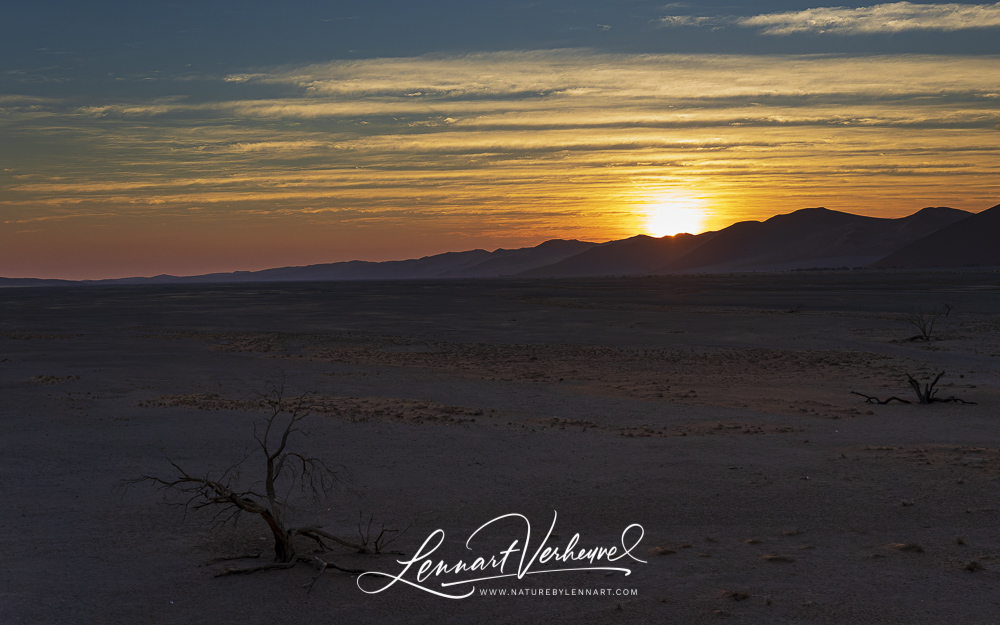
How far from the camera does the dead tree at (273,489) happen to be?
22.4 ft

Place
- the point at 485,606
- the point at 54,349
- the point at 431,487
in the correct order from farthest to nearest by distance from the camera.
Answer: the point at 54,349, the point at 431,487, the point at 485,606

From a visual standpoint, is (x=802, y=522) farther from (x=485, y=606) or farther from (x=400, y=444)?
(x=400, y=444)

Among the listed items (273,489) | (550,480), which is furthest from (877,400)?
(273,489)

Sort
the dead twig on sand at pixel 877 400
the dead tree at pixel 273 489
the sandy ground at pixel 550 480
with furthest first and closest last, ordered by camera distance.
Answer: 1. the dead twig on sand at pixel 877 400
2. the dead tree at pixel 273 489
3. the sandy ground at pixel 550 480

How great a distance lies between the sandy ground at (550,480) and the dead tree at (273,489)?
Answer: 189 millimetres

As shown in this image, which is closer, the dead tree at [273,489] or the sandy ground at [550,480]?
the sandy ground at [550,480]

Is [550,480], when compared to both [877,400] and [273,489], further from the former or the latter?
[877,400]

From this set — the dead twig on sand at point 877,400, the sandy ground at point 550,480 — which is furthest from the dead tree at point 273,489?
the dead twig on sand at point 877,400

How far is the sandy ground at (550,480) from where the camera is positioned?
A: 20.3 feet

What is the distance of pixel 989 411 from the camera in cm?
1355

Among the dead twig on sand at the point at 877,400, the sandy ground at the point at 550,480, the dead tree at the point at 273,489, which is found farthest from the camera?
the dead twig on sand at the point at 877,400

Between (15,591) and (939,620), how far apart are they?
7080 millimetres

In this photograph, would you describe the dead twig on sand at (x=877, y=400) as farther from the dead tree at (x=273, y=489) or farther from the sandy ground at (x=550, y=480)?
the dead tree at (x=273, y=489)

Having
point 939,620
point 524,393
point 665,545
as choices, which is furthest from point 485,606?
point 524,393
